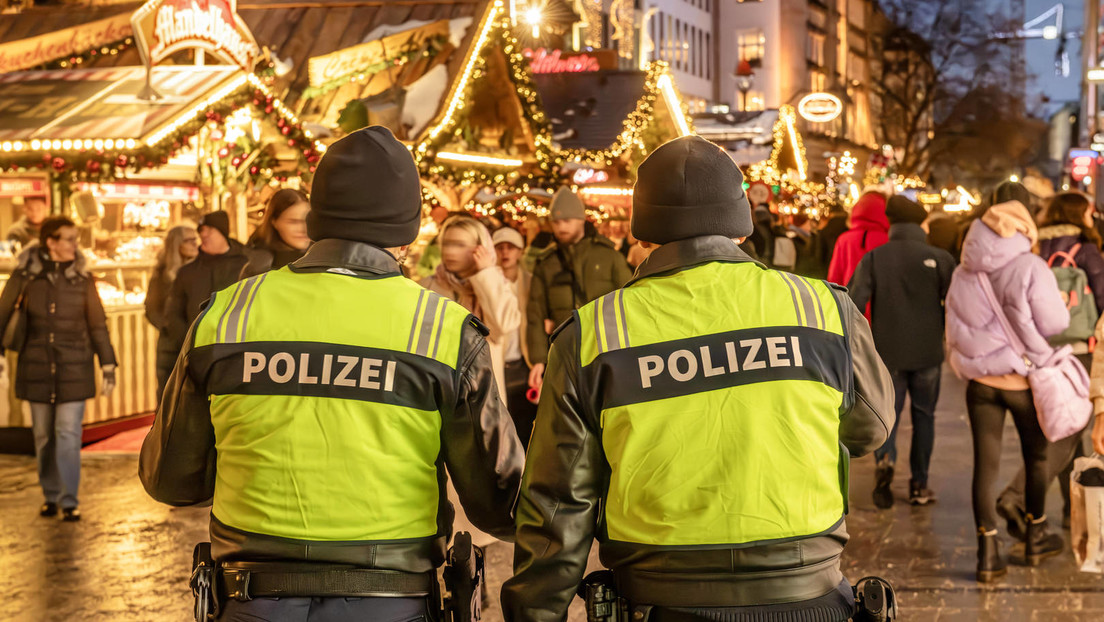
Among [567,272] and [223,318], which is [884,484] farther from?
[223,318]

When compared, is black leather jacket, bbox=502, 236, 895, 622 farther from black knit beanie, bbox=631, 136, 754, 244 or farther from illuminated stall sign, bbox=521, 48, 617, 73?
illuminated stall sign, bbox=521, 48, 617, 73

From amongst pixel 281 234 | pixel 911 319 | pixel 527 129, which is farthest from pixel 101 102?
pixel 911 319

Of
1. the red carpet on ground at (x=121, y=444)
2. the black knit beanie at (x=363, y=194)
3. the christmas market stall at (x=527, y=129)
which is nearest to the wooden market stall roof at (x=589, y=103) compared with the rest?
the christmas market stall at (x=527, y=129)

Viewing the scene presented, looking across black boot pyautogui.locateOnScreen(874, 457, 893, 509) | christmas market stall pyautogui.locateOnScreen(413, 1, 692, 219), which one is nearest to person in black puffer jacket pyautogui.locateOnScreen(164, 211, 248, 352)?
black boot pyautogui.locateOnScreen(874, 457, 893, 509)

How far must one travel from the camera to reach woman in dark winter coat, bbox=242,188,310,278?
266 inches

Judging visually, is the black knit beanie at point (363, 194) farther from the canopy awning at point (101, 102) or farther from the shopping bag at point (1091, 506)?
the canopy awning at point (101, 102)

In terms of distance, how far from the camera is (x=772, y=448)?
2.82 metres

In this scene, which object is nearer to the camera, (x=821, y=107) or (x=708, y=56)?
(x=821, y=107)

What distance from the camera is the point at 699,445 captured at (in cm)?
281

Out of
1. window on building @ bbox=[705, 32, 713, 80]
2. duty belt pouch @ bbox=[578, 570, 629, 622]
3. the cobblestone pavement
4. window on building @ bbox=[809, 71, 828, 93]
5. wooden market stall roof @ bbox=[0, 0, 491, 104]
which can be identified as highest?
window on building @ bbox=[705, 32, 713, 80]

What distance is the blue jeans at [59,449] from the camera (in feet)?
26.9

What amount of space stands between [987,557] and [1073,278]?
1.67m

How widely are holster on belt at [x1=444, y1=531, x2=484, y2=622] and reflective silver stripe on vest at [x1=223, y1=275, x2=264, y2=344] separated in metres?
0.69

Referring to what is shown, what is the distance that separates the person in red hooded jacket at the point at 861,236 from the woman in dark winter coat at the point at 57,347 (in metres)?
5.44
